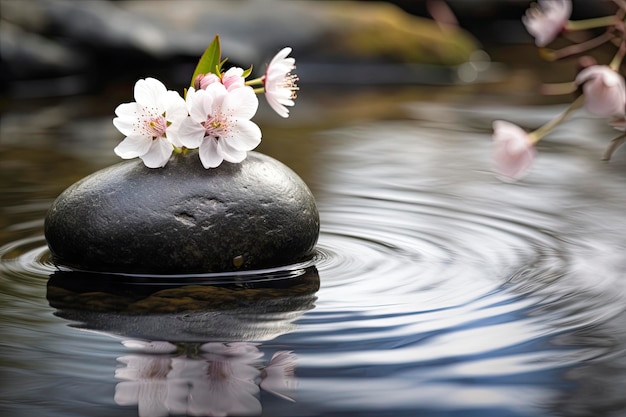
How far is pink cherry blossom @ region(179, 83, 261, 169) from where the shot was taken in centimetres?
268

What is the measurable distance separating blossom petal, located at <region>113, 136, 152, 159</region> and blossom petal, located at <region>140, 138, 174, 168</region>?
20 millimetres

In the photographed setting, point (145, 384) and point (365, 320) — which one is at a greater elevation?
point (365, 320)

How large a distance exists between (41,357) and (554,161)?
3.49 meters

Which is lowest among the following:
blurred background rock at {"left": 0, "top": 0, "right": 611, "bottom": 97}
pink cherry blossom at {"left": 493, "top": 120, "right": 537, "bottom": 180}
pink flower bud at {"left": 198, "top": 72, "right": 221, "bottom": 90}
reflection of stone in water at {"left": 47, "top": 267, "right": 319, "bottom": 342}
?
pink cherry blossom at {"left": 493, "top": 120, "right": 537, "bottom": 180}

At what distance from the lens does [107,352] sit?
220 centimetres

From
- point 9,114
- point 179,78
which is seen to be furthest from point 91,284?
point 179,78

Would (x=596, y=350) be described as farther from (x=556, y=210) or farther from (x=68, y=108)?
(x=68, y=108)

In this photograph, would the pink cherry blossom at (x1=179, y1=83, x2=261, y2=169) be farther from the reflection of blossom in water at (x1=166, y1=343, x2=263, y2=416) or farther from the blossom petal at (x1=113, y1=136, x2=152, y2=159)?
the reflection of blossom in water at (x1=166, y1=343, x2=263, y2=416)

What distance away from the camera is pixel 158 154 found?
2795 millimetres

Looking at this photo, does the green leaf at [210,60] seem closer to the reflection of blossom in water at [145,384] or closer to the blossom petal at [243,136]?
the blossom petal at [243,136]

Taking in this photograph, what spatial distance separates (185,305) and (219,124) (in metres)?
0.52

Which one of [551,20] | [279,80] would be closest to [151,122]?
[279,80]

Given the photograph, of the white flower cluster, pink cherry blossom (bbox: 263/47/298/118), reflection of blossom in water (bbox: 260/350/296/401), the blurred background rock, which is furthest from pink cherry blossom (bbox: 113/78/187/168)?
the blurred background rock

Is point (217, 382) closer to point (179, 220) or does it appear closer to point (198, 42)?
point (179, 220)
